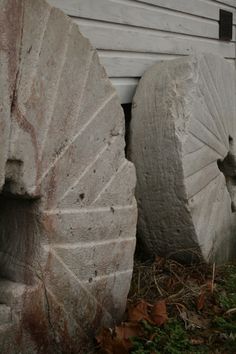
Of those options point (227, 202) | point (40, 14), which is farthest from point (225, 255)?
point (40, 14)

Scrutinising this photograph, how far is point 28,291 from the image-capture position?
7.75 feet

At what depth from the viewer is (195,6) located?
476 cm

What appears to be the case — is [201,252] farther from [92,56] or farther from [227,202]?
[92,56]

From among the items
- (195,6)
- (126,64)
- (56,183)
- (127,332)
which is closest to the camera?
(56,183)

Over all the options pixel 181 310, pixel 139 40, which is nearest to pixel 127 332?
pixel 181 310

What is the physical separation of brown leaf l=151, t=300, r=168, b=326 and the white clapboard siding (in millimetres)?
1421

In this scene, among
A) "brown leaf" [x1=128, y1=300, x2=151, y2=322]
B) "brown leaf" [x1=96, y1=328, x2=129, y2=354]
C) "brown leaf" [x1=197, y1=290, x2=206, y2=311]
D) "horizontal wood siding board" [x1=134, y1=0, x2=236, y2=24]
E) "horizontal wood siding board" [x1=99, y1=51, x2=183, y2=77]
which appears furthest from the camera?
"horizontal wood siding board" [x1=134, y1=0, x2=236, y2=24]

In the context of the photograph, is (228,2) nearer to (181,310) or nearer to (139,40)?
(139,40)

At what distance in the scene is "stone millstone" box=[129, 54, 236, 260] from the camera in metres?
3.29

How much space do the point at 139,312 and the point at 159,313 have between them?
98 millimetres

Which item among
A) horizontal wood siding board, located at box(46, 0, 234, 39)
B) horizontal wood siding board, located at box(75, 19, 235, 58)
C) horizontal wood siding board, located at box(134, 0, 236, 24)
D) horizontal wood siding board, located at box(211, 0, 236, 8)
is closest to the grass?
horizontal wood siding board, located at box(75, 19, 235, 58)

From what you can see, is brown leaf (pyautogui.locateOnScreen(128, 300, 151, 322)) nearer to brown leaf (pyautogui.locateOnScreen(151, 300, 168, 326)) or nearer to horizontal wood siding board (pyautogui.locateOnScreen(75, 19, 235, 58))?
brown leaf (pyautogui.locateOnScreen(151, 300, 168, 326))

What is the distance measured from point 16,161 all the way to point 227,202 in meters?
2.02

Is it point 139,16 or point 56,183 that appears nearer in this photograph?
point 56,183
